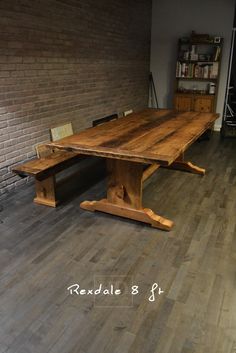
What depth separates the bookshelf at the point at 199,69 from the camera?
5668 mm

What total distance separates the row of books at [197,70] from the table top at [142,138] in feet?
7.52

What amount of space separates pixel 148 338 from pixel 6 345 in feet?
2.37

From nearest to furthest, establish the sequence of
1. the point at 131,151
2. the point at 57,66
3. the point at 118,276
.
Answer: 1. the point at 118,276
2. the point at 131,151
3. the point at 57,66

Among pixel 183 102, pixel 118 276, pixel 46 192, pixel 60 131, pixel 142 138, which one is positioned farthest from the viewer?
pixel 183 102

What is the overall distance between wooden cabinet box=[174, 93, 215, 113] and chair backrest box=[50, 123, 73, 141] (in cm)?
262

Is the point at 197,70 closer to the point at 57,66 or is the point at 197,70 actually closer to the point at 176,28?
the point at 176,28

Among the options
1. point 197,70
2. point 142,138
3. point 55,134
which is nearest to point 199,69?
point 197,70

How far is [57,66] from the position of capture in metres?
3.77

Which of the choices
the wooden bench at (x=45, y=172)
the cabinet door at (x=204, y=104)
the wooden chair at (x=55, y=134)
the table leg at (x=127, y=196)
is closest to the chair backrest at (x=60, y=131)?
the wooden chair at (x=55, y=134)

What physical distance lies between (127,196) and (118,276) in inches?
33.7

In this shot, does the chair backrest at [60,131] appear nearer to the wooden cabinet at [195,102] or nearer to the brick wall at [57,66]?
the brick wall at [57,66]

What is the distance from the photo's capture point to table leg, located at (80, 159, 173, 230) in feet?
8.71

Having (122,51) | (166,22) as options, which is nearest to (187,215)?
(122,51)

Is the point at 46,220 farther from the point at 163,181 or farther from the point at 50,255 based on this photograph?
the point at 163,181
